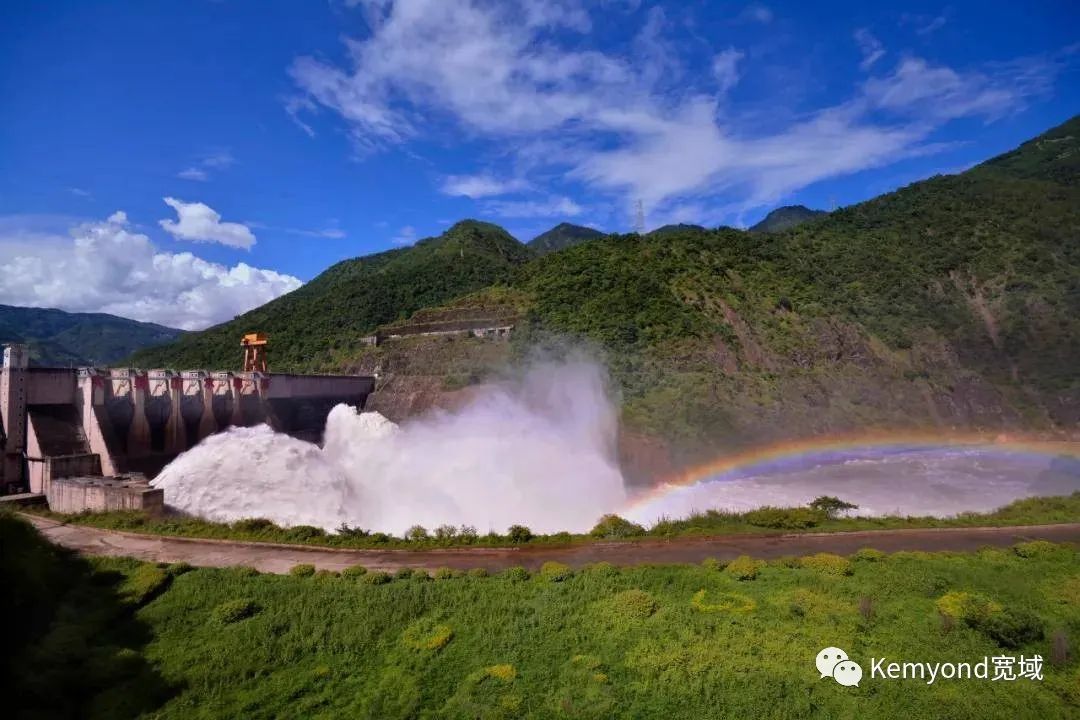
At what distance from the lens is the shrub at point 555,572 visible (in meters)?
17.8

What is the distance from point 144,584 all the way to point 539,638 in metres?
12.6

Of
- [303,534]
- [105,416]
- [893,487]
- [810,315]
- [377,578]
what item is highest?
[810,315]

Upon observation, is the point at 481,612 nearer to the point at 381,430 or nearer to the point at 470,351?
the point at 381,430

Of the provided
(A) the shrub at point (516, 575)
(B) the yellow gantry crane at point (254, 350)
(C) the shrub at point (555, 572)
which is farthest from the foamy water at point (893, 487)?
(B) the yellow gantry crane at point (254, 350)

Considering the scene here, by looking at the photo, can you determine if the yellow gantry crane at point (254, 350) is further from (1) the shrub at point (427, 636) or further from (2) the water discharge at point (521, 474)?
(1) the shrub at point (427, 636)

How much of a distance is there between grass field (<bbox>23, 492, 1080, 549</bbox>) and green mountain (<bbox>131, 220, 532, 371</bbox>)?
150 feet

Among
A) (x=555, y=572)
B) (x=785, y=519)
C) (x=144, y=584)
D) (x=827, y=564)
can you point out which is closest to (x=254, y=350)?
(x=144, y=584)

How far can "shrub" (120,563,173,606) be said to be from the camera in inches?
654

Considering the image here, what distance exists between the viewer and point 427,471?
38.1 metres

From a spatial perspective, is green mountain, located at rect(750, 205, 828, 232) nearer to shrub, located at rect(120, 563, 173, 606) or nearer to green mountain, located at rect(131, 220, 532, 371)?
green mountain, located at rect(131, 220, 532, 371)

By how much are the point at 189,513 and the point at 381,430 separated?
1817cm

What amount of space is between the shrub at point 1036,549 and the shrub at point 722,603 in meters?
12.0

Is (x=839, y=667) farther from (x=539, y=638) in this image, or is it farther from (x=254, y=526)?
(x=254, y=526)

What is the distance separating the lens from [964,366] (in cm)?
7231
